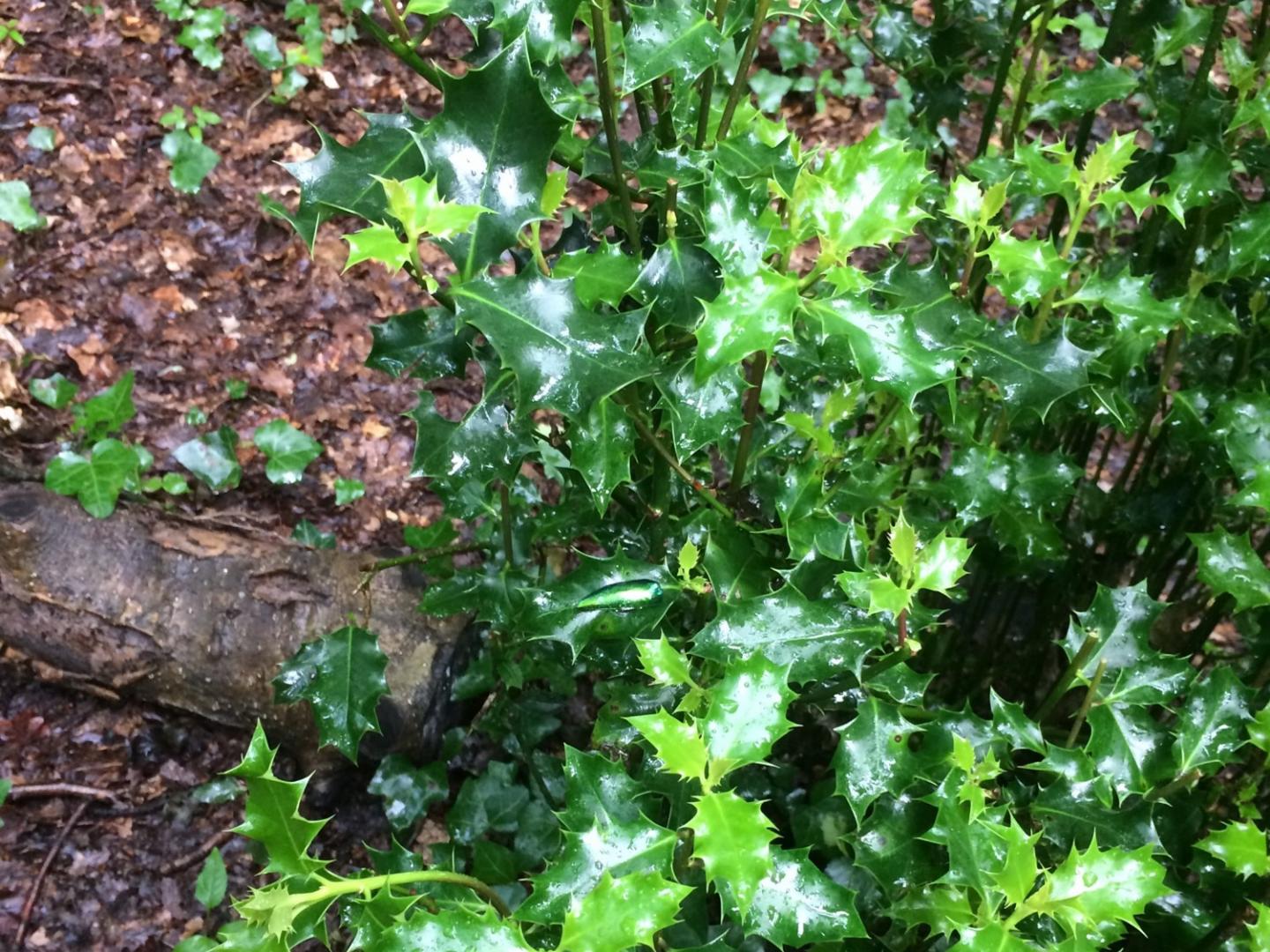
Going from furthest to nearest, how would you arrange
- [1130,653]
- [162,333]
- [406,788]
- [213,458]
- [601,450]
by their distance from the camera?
1. [162,333]
2. [213,458]
3. [406,788]
4. [1130,653]
5. [601,450]

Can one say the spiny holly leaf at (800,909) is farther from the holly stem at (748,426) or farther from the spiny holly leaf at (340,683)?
the spiny holly leaf at (340,683)

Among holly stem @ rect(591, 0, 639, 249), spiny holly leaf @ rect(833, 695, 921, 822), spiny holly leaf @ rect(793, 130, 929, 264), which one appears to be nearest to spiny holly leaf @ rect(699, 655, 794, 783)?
spiny holly leaf @ rect(833, 695, 921, 822)

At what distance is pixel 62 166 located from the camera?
294 centimetres

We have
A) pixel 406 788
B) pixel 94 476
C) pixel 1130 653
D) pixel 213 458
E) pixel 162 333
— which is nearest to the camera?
pixel 1130 653

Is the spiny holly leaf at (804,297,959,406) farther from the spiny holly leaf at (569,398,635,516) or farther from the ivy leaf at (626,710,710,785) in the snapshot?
the ivy leaf at (626,710,710,785)

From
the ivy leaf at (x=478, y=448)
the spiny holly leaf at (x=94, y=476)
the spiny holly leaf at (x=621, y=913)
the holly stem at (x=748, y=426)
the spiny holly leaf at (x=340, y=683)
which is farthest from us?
the spiny holly leaf at (x=94, y=476)

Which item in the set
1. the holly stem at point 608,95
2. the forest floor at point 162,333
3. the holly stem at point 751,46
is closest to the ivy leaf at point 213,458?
the forest floor at point 162,333

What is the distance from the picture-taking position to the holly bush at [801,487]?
0.95 meters

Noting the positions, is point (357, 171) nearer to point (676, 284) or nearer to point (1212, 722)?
point (676, 284)

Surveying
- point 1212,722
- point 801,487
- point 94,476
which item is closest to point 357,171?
point 801,487

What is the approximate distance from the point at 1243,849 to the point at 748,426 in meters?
0.79

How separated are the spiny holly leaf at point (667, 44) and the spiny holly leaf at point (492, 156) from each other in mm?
100

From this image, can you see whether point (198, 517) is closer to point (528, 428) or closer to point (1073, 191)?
point (528, 428)

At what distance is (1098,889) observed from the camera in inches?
38.3
